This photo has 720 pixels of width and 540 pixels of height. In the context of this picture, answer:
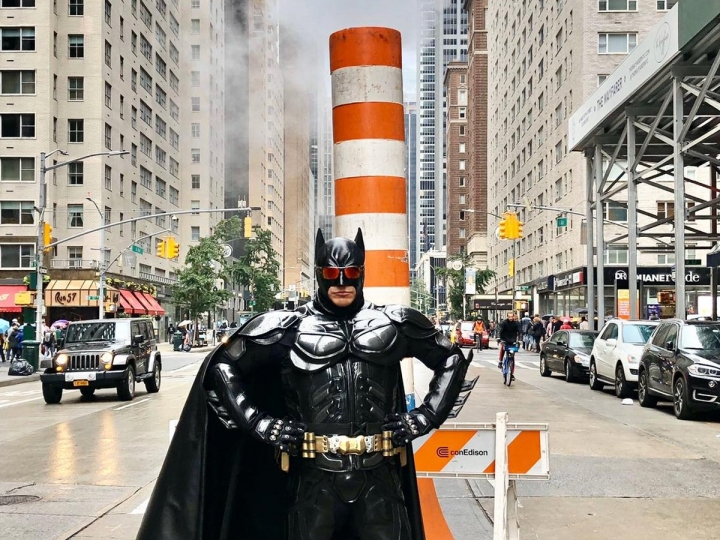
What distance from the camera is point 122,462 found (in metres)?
9.59

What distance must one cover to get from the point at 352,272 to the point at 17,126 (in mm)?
49193

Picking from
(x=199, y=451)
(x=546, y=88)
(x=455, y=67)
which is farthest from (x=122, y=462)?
(x=455, y=67)

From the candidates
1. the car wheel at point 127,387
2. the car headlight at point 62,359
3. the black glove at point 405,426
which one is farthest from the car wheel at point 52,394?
the black glove at point 405,426

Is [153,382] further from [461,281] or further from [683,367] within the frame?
[461,281]

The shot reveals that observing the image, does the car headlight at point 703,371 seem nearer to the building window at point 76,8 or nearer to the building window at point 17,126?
the building window at point 17,126

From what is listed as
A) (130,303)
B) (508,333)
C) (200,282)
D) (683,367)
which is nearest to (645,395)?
(683,367)

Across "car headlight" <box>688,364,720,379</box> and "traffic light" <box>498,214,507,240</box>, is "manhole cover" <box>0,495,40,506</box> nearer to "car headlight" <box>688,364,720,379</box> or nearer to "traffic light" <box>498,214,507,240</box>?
"car headlight" <box>688,364,720,379</box>

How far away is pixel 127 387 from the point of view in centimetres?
1700

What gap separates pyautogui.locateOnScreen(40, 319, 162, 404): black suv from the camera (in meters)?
16.7

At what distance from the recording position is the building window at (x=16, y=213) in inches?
1871

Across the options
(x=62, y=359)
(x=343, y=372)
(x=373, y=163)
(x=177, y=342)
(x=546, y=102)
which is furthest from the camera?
(x=546, y=102)

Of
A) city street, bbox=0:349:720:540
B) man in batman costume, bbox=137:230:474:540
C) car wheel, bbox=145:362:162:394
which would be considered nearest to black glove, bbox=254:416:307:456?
man in batman costume, bbox=137:230:474:540

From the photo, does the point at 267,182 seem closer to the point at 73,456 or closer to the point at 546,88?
the point at 546,88

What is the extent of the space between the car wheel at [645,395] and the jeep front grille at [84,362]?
35.0ft
